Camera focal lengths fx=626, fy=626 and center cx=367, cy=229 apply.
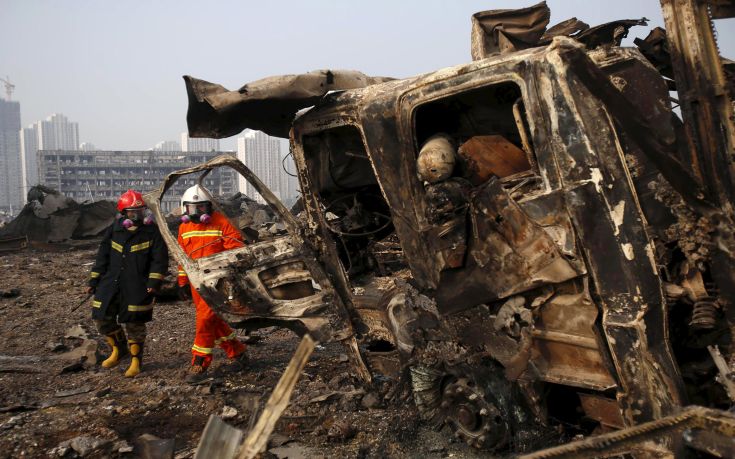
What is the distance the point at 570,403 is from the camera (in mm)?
3619

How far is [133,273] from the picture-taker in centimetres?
605

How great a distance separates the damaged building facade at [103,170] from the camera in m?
47.7

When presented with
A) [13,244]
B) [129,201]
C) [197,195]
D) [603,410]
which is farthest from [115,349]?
[13,244]

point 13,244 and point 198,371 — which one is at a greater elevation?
point 198,371

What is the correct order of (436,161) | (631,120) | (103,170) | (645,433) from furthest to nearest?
(103,170) → (436,161) → (631,120) → (645,433)

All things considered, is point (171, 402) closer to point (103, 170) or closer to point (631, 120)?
point (631, 120)

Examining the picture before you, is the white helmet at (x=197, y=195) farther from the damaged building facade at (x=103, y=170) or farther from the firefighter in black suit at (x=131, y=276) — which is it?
the damaged building facade at (x=103, y=170)

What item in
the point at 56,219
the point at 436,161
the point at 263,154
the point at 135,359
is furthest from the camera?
the point at 263,154

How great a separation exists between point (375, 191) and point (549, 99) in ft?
7.65

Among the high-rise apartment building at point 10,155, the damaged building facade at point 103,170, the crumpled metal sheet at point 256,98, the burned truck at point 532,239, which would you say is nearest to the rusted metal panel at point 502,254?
the burned truck at point 532,239

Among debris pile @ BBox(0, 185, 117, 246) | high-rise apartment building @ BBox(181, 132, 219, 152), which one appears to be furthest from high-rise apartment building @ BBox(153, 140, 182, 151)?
debris pile @ BBox(0, 185, 117, 246)

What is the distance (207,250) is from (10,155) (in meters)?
106

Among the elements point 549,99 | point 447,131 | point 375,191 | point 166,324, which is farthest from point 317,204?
point 166,324

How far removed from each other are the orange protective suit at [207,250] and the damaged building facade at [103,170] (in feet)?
138
